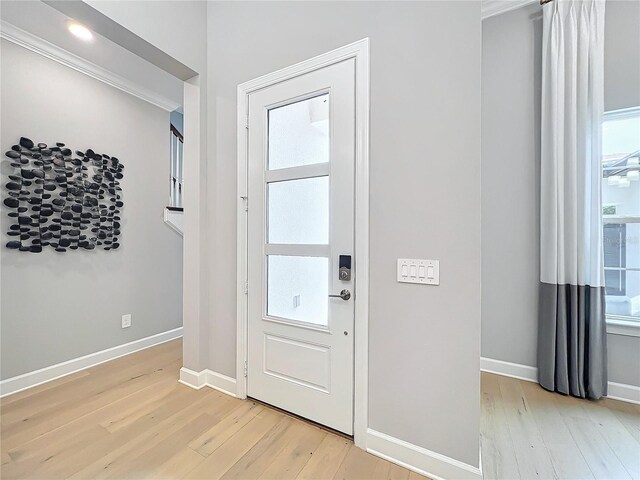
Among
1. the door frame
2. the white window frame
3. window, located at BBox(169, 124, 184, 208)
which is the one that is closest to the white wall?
the door frame

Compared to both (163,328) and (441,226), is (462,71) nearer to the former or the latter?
(441,226)

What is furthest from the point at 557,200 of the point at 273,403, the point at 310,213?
the point at 273,403

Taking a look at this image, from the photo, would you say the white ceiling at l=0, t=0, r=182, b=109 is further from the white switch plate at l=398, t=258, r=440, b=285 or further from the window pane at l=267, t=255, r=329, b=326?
the white switch plate at l=398, t=258, r=440, b=285

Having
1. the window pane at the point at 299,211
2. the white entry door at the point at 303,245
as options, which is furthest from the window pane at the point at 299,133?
the window pane at the point at 299,211

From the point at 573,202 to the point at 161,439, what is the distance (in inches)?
133

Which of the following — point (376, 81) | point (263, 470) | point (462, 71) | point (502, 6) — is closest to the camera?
point (462, 71)

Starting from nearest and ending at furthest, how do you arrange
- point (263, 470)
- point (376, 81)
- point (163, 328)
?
point (263, 470) < point (376, 81) < point (163, 328)

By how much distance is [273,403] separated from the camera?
2092 mm

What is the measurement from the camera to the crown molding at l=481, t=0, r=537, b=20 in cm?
256

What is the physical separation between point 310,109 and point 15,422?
113 inches

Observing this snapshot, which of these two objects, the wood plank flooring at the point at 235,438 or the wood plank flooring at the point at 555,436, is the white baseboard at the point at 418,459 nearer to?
the wood plank flooring at the point at 235,438

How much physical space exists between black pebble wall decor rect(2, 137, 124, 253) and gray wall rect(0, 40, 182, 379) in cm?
9

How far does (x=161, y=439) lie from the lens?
1797 millimetres

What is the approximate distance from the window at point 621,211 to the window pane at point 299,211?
2.38 meters
